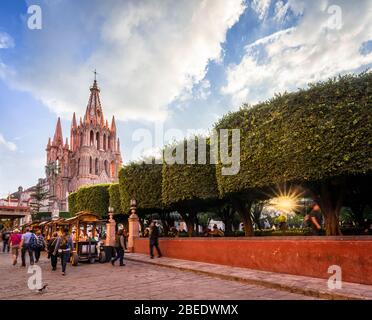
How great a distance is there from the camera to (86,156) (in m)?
92.3

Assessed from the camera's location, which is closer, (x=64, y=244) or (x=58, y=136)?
(x=64, y=244)

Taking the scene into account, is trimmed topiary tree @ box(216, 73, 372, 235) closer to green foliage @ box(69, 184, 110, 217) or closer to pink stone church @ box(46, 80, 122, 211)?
green foliage @ box(69, 184, 110, 217)

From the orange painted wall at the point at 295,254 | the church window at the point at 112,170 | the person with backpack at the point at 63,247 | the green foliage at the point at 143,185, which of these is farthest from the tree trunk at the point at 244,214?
the church window at the point at 112,170

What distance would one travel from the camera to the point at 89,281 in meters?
10.2

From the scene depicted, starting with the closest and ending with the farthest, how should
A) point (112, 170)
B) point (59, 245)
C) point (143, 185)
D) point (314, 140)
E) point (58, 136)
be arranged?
point (314, 140)
point (59, 245)
point (143, 185)
point (112, 170)
point (58, 136)

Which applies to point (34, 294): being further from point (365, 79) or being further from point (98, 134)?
point (98, 134)

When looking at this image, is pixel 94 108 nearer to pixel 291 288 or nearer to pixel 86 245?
pixel 86 245

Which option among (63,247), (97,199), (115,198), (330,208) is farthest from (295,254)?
(97,199)

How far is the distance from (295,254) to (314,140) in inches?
154

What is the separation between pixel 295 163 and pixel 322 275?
3.79 metres

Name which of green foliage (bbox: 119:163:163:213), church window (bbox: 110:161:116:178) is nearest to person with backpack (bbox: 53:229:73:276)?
green foliage (bbox: 119:163:163:213)

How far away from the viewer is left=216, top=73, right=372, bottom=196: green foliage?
10.0 meters

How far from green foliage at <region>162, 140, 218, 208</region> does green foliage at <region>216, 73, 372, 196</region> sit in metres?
3.76
